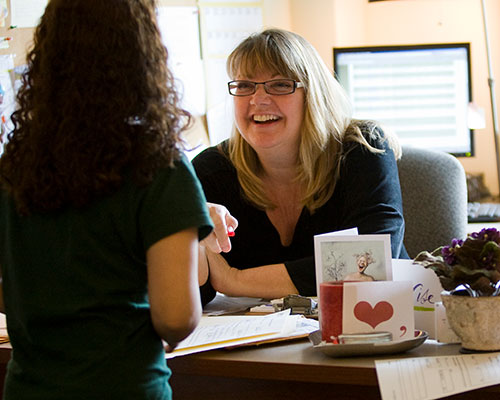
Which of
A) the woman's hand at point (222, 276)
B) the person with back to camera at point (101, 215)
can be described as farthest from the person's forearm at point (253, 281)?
the person with back to camera at point (101, 215)

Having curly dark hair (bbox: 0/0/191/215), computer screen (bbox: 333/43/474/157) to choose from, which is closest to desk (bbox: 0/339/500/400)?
curly dark hair (bbox: 0/0/191/215)

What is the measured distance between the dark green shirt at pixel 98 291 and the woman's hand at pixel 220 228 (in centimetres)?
41

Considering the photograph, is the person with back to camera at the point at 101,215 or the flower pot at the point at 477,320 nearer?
the person with back to camera at the point at 101,215

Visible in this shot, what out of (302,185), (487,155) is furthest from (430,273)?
(487,155)

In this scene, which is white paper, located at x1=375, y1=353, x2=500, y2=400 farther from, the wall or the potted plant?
the wall

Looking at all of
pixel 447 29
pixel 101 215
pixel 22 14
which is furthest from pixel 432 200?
pixel 447 29

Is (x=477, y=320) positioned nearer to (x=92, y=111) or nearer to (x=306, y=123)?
(x=92, y=111)

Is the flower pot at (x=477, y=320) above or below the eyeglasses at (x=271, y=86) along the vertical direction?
below

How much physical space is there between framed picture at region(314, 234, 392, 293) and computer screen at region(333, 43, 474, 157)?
1854mm

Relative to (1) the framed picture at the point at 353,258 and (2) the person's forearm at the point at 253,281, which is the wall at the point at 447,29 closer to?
(2) the person's forearm at the point at 253,281

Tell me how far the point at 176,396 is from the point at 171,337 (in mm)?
433

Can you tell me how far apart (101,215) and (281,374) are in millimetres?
403

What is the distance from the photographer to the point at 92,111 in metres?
0.93

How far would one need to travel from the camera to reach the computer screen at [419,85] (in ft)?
9.98
